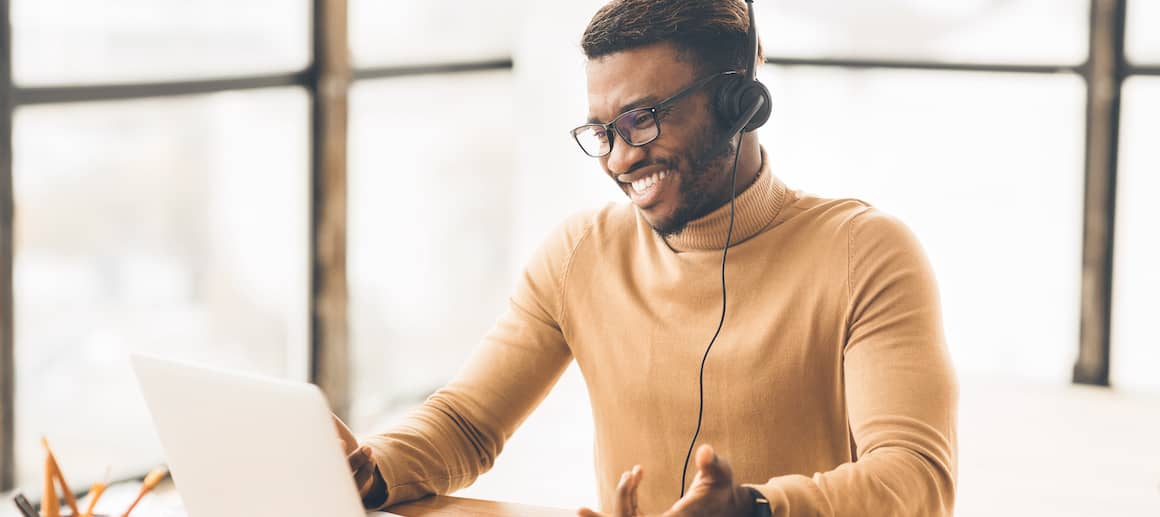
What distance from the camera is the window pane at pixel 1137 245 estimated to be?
4.49 meters

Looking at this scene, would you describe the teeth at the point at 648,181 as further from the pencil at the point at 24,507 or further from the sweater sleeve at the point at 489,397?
the pencil at the point at 24,507

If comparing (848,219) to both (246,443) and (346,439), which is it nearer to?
(346,439)

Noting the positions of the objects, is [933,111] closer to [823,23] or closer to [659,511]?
[823,23]

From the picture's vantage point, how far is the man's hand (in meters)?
1.21

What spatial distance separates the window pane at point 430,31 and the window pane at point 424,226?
0.26 feet

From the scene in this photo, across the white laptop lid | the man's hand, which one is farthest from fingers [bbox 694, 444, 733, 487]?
the white laptop lid

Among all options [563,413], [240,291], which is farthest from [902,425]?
[563,413]

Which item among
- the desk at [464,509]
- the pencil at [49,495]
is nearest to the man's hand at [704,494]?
the desk at [464,509]

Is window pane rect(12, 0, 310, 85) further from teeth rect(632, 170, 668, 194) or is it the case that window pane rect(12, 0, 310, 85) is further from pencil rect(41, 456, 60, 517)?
teeth rect(632, 170, 668, 194)

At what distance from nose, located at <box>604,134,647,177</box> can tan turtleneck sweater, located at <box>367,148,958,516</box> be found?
0.15 metres

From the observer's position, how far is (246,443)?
1272mm

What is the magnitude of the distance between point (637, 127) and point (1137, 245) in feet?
11.7

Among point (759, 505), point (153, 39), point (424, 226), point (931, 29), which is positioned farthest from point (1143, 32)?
point (759, 505)

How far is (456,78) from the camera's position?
4.47 m
